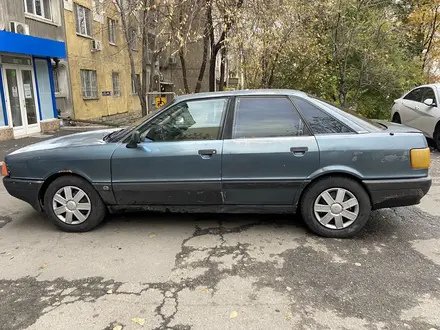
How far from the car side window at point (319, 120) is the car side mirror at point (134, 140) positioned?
5.83ft

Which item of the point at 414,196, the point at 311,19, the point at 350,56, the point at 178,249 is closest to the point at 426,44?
the point at 350,56

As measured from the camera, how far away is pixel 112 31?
60.2 feet

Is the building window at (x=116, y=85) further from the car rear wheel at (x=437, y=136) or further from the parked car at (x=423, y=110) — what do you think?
the car rear wheel at (x=437, y=136)

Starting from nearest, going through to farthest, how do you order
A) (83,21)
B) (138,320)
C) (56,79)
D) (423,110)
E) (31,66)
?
(138,320) < (423,110) < (31,66) < (56,79) < (83,21)

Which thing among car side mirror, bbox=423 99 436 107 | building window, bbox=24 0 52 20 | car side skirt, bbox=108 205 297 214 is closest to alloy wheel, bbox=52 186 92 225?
car side skirt, bbox=108 205 297 214

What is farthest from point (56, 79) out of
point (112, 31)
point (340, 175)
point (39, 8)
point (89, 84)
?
point (340, 175)

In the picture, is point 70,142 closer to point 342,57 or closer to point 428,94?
point 428,94

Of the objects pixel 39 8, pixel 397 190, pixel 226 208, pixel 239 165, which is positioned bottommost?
pixel 226 208

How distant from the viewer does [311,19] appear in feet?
35.6

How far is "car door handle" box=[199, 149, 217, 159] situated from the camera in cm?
383

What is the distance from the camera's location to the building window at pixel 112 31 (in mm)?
17953

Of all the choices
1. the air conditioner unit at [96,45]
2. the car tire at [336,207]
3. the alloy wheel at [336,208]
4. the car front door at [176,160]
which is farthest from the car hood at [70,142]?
the air conditioner unit at [96,45]

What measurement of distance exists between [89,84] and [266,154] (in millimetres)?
14235

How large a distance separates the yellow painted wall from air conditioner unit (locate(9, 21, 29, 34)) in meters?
2.82
